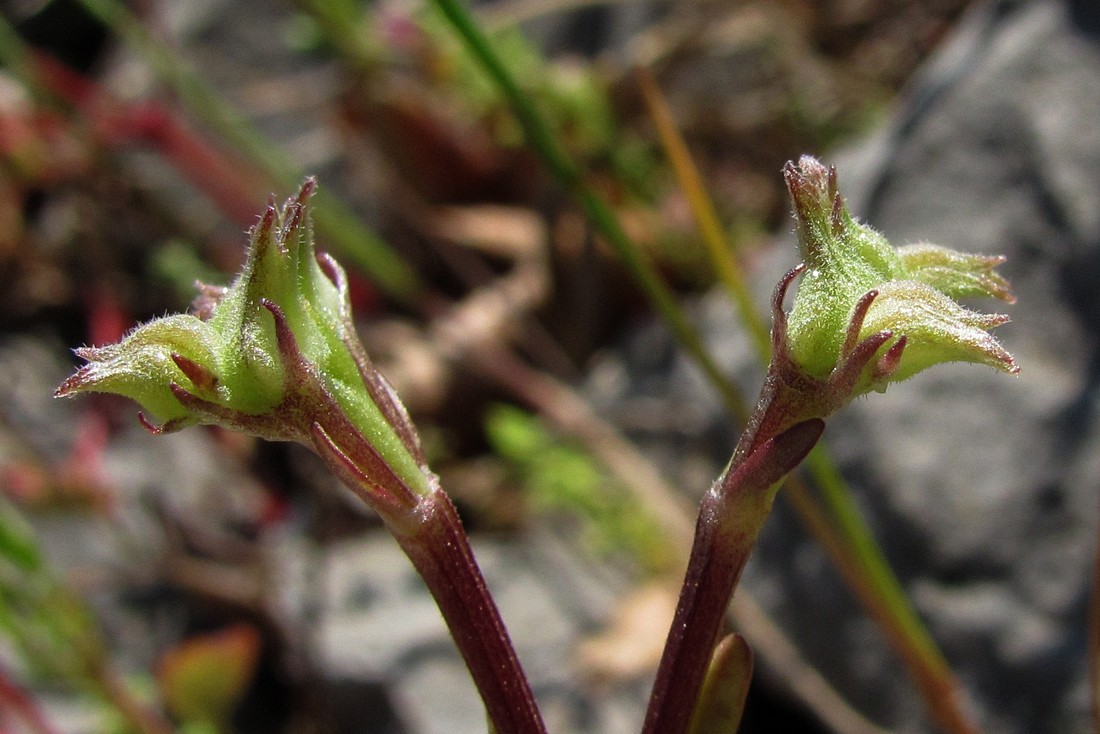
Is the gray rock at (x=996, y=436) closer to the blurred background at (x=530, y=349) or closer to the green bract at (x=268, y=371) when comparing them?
the blurred background at (x=530, y=349)

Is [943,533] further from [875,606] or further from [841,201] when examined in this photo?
[841,201]

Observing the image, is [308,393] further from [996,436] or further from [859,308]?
[996,436]

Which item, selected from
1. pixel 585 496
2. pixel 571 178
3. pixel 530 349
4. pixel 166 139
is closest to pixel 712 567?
pixel 571 178

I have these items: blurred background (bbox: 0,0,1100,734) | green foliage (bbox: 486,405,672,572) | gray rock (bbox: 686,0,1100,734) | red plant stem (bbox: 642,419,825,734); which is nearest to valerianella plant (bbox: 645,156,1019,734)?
red plant stem (bbox: 642,419,825,734)

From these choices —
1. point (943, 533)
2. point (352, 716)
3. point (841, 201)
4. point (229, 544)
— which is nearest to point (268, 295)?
point (841, 201)

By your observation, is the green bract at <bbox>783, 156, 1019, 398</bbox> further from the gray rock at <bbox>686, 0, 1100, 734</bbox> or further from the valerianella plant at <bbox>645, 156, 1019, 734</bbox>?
the gray rock at <bbox>686, 0, 1100, 734</bbox>

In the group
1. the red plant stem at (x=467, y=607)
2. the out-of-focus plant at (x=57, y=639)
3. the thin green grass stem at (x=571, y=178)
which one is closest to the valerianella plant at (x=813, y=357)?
the red plant stem at (x=467, y=607)
